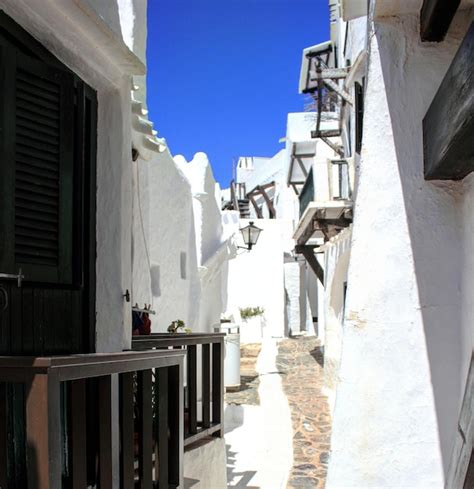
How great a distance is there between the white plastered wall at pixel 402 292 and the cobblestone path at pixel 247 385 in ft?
29.6

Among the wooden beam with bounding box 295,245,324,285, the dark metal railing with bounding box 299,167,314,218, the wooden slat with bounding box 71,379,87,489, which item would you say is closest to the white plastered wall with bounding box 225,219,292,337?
the wooden beam with bounding box 295,245,324,285

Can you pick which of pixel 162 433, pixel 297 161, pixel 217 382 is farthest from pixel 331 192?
pixel 297 161

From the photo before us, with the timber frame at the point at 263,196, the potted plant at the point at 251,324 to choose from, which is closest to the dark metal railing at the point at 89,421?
the potted plant at the point at 251,324

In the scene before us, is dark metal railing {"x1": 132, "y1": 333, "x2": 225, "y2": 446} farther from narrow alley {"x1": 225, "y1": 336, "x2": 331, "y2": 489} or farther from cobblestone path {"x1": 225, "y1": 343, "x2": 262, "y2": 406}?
cobblestone path {"x1": 225, "y1": 343, "x2": 262, "y2": 406}

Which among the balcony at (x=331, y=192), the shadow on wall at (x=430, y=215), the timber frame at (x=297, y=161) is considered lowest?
the shadow on wall at (x=430, y=215)

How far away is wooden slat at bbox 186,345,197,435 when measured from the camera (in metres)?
4.34

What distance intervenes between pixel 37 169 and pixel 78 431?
49.8 inches

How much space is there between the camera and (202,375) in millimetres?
4738

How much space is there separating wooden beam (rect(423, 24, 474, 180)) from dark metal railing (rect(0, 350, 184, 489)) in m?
1.64

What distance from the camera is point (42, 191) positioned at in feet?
9.56

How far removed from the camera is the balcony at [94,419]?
2135mm

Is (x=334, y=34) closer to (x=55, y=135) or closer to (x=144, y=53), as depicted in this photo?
(x=144, y=53)

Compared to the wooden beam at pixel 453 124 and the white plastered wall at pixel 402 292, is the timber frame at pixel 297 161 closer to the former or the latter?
the white plastered wall at pixel 402 292

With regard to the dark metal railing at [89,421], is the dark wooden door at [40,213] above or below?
above
